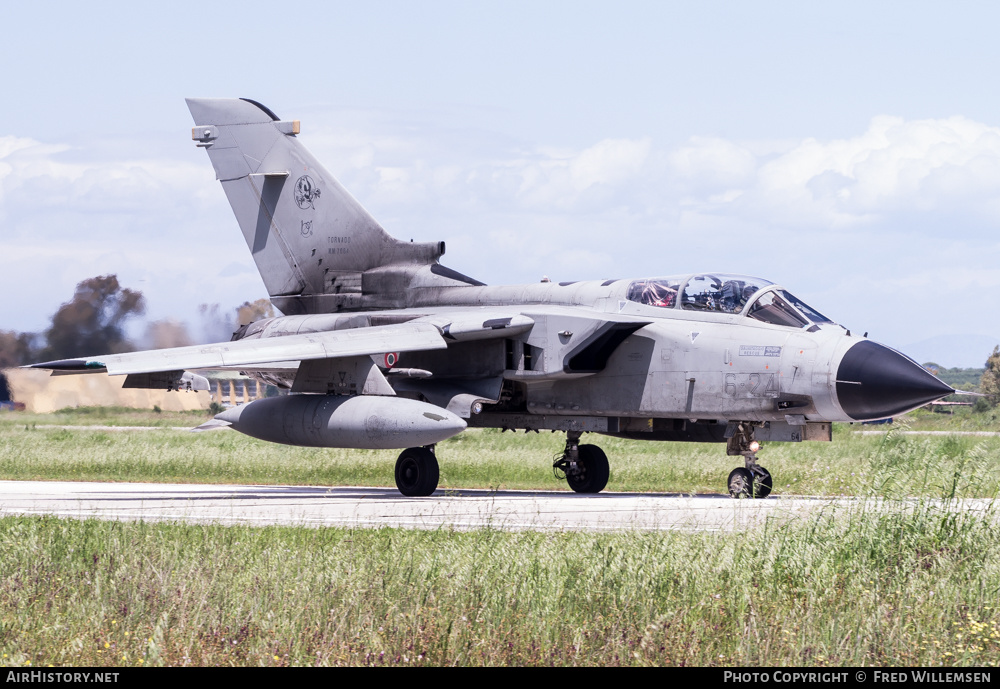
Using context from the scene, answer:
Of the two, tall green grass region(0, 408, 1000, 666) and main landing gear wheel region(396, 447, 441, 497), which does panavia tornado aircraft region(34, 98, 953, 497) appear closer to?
main landing gear wheel region(396, 447, 441, 497)

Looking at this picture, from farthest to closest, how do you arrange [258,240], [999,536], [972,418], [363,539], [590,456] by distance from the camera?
[972,418]
[258,240]
[590,456]
[363,539]
[999,536]

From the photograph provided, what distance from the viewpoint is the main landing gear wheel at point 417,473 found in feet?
50.9

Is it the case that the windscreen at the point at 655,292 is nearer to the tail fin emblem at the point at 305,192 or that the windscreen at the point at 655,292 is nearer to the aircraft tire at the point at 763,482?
the aircraft tire at the point at 763,482

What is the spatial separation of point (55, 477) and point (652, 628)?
51.9 feet

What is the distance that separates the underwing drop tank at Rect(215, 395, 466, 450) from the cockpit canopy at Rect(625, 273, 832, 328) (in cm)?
316

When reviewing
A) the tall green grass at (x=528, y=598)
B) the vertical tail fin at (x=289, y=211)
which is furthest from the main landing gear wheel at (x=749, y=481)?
the vertical tail fin at (x=289, y=211)

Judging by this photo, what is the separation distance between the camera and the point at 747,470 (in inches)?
570

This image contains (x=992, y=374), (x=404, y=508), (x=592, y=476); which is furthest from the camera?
(x=992, y=374)

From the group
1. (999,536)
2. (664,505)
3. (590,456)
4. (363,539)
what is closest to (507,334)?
(590,456)

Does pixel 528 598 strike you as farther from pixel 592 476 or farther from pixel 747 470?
pixel 592 476

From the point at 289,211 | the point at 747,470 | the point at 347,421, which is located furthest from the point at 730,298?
the point at 289,211

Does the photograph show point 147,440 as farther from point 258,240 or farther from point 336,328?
point 336,328

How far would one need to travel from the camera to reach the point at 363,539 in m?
8.80

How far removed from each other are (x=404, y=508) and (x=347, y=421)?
2406 mm
